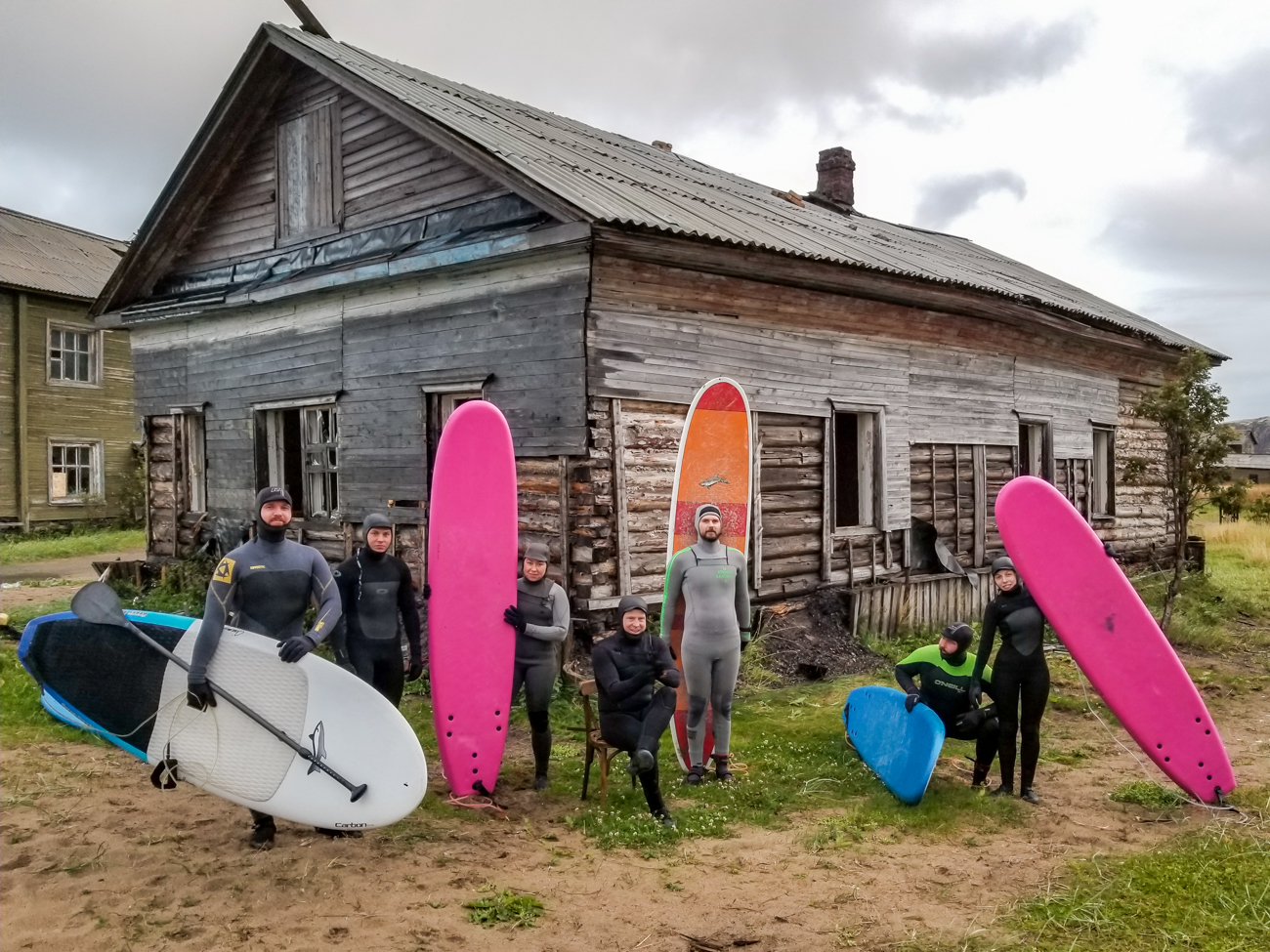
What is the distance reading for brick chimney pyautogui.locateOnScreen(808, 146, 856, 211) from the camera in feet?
53.1

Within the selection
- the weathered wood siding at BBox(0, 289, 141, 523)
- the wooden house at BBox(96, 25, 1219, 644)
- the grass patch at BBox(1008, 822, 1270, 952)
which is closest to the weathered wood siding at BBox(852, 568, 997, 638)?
the wooden house at BBox(96, 25, 1219, 644)

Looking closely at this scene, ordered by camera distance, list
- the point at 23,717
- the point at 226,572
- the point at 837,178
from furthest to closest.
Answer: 1. the point at 837,178
2. the point at 23,717
3. the point at 226,572

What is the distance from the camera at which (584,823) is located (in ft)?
15.5

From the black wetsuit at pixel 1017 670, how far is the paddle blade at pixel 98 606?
4345 millimetres

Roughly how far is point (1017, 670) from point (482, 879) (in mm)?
2990

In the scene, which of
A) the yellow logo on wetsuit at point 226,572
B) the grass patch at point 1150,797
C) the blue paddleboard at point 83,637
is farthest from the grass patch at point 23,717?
the grass patch at point 1150,797

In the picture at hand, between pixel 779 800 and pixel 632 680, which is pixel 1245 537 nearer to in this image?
pixel 779 800

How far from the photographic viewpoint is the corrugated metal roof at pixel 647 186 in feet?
25.7

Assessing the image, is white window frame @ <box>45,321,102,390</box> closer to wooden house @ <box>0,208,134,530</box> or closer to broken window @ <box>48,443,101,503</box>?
wooden house @ <box>0,208,134,530</box>

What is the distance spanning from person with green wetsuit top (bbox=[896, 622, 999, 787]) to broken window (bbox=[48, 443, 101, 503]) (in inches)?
786

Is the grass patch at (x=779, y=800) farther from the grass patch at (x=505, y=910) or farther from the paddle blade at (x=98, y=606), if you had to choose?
the paddle blade at (x=98, y=606)

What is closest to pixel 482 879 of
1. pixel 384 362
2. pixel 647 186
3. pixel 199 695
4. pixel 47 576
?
pixel 199 695

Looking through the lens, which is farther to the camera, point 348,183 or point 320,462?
point 320,462

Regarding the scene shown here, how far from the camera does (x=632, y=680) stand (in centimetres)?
489
